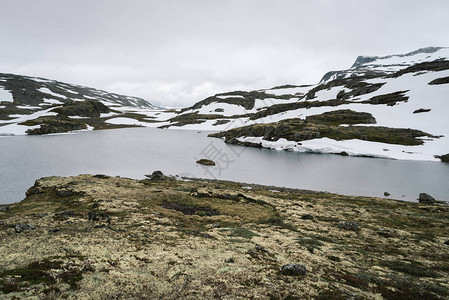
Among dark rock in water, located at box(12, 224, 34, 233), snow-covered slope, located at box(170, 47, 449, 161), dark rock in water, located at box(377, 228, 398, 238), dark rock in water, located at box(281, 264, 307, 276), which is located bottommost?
dark rock in water, located at box(377, 228, 398, 238)

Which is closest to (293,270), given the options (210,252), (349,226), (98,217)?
(210,252)

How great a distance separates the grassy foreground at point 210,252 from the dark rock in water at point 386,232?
174mm

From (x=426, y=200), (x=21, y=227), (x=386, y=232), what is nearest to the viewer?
(x=21, y=227)

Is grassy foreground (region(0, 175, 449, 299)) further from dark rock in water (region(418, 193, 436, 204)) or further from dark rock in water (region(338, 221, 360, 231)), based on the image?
dark rock in water (region(418, 193, 436, 204))

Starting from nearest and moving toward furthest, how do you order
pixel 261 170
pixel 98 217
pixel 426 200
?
pixel 98 217, pixel 426 200, pixel 261 170

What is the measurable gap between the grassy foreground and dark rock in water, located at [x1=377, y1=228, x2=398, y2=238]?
174 millimetres

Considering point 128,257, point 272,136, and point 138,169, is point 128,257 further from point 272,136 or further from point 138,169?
point 272,136

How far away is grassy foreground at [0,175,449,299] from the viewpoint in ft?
41.5

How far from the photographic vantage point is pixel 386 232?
86.0ft

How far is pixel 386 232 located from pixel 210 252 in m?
21.1

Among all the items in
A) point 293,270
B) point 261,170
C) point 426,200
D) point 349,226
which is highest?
point 293,270

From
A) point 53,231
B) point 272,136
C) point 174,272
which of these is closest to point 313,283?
point 174,272

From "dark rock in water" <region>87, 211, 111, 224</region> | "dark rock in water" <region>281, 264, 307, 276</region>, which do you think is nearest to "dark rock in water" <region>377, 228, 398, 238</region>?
"dark rock in water" <region>281, 264, 307, 276</region>

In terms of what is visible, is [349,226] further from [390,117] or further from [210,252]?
[390,117]
